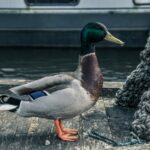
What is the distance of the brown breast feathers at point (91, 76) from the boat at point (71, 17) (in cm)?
932

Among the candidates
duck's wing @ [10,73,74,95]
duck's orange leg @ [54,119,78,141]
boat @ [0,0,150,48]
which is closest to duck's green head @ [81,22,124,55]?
duck's wing @ [10,73,74,95]

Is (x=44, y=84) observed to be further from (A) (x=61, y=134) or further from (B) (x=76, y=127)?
(B) (x=76, y=127)

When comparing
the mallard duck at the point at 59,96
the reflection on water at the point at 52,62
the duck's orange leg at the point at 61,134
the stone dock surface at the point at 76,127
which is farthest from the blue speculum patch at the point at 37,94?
the reflection on water at the point at 52,62

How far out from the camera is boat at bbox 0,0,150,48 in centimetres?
1597

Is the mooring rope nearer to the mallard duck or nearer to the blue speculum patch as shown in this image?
the mallard duck

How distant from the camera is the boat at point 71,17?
16.0 meters

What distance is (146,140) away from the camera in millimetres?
6527

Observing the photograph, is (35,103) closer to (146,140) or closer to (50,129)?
(50,129)

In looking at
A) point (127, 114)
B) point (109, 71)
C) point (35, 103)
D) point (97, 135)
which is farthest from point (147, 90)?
point (109, 71)

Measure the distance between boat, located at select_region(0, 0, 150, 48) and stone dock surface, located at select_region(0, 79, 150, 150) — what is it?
26.5 feet

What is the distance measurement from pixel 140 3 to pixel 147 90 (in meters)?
8.80

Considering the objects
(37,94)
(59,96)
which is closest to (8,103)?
(37,94)

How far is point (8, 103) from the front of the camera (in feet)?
21.6

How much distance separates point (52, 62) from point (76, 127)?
8712 millimetres
